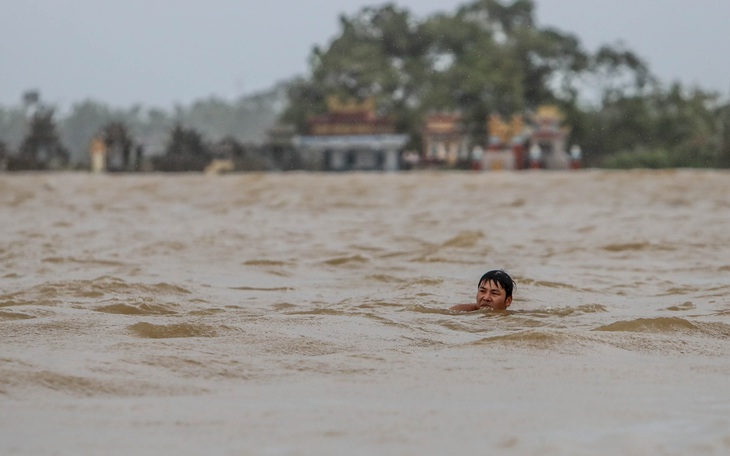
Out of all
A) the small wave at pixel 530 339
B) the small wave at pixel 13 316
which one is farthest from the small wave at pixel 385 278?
the small wave at pixel 530 339

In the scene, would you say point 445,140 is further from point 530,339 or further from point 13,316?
point 530,339

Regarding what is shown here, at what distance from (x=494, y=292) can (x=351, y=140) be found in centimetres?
3154

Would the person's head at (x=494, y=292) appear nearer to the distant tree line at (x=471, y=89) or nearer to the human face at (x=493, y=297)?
the human face at (x=493, y=297)

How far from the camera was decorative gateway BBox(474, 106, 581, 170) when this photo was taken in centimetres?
3353

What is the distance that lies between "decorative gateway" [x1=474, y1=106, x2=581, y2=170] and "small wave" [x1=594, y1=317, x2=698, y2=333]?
27597 mm

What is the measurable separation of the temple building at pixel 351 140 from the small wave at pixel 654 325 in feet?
102

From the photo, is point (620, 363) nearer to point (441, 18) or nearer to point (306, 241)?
point (306, 241)

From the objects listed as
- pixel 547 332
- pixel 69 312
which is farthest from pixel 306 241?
pixel 547 332

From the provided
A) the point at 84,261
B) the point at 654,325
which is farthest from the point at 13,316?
the point at 84,261

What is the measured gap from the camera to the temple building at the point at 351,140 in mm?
35750

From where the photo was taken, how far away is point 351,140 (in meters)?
36.5

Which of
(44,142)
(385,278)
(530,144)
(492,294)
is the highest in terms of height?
(530,144)

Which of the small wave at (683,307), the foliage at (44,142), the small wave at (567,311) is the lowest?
the small wave at (567,311)

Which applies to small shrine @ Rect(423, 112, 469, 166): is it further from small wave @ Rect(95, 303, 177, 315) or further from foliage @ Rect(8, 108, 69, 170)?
small wave @ Rect(95, 303, 177, 315)
